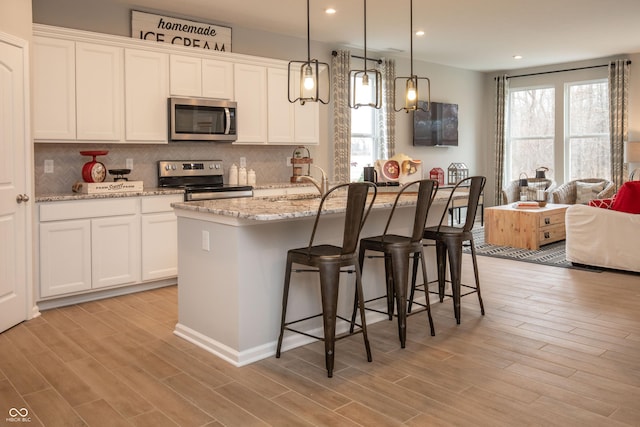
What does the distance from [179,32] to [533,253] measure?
4673mm

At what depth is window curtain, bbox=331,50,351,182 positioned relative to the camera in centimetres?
724

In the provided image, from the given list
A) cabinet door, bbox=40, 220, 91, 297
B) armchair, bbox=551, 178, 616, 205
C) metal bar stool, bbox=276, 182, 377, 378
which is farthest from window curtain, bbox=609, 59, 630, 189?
cabinet door, bbox=40, 220, 91, 297

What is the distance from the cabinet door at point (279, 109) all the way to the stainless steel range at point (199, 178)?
28.1 inches

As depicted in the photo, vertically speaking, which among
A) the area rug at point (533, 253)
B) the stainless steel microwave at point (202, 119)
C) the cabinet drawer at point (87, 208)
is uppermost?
the stainless steel microwave at point (202, 119)

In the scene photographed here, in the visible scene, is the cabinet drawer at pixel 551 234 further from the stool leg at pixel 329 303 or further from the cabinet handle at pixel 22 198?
the cabinet handle at pixel 22 198

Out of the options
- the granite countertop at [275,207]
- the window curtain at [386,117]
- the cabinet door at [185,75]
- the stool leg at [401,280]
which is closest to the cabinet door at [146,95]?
the cabinet door at [185,75]

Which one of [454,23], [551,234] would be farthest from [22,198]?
[551,234]

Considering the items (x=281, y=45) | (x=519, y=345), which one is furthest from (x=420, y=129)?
(x=519, y=345)

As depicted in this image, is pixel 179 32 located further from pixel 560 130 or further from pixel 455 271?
pixel 560 130

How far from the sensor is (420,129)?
8.71 m

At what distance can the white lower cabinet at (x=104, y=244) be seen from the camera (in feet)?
14.4

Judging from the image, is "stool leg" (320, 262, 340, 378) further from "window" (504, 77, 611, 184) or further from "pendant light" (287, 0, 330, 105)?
"window" (504, 77, 611, 184)

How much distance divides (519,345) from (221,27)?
4434 millimetres

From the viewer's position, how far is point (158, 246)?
5023 mm
